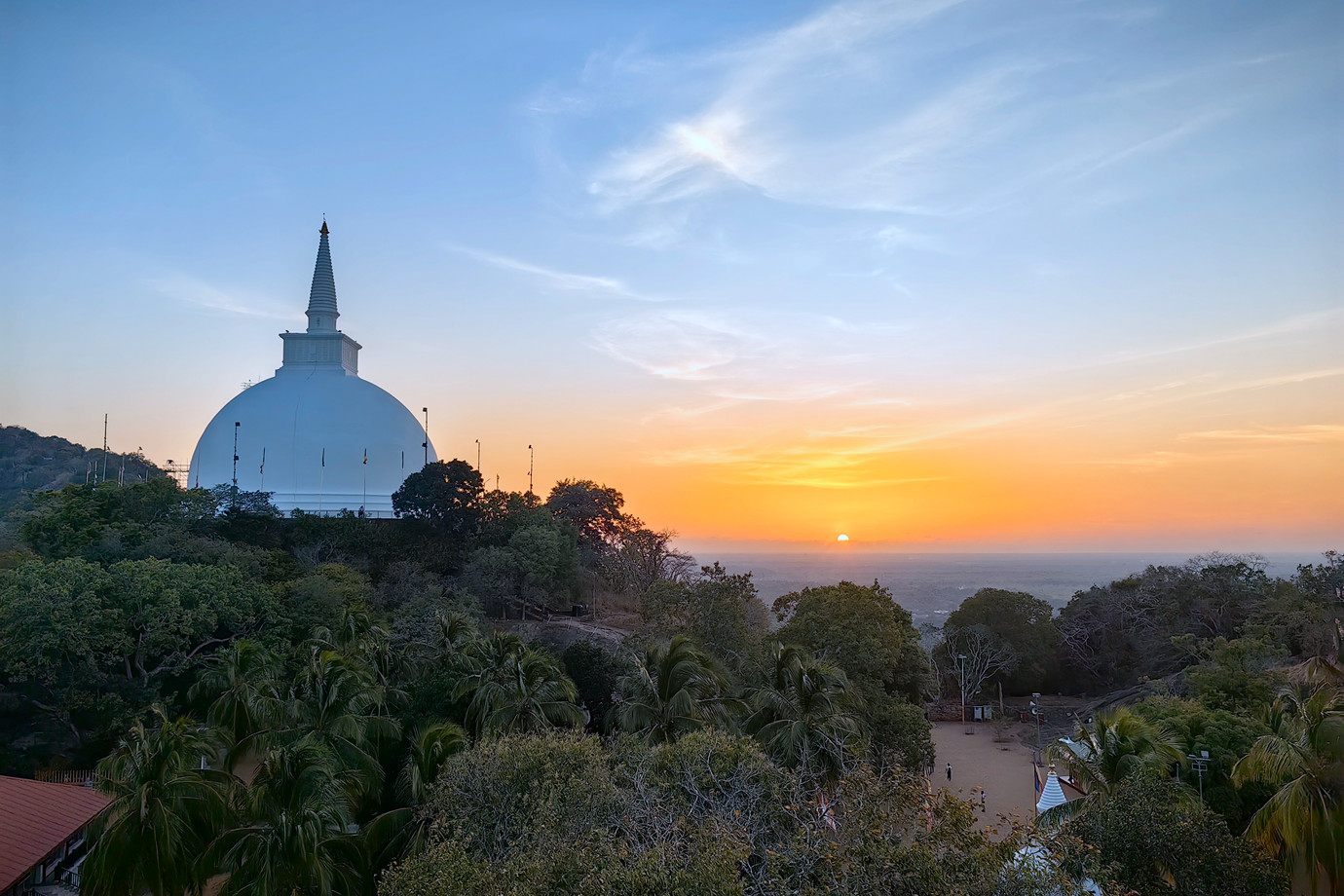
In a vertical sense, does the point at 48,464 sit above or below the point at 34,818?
above

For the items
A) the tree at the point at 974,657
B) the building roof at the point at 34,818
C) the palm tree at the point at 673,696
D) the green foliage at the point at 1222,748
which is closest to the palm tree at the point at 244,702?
the building roof at the point at 34,818

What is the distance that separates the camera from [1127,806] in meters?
12.7

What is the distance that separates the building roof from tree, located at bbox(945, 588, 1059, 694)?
3523cm

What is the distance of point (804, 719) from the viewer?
56.6ft

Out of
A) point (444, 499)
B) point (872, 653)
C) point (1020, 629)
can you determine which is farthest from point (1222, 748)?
point (444, 499)

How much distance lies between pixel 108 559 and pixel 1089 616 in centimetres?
4235

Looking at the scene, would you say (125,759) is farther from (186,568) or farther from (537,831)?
(186,568)

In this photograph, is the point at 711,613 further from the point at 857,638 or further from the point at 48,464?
the point at 48,464

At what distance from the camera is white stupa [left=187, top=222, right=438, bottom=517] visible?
4084cm

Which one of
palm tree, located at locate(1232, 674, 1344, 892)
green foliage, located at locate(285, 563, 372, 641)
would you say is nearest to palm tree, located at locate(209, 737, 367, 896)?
green foliage, located at locate(285, 563, 372, 641)

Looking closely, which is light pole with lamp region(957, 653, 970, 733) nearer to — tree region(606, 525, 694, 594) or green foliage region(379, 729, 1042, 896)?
tree region(606, 525, 694, 594)

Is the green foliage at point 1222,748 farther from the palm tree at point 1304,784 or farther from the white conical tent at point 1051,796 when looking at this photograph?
the palm tree at point 1304,784

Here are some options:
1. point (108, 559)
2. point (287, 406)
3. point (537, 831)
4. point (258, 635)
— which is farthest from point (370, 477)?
point (537, 831)

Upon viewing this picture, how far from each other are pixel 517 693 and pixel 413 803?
3.35 m
